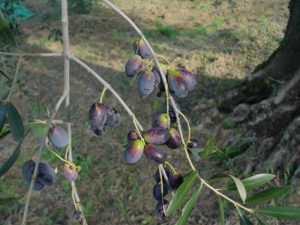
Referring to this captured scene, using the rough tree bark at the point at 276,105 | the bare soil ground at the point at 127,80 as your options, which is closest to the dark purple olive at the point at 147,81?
the bare soil ground at the point at 127,80

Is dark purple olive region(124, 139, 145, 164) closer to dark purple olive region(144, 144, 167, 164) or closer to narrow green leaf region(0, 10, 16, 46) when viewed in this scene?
dark purple olive region(144, 144, 167, 164)

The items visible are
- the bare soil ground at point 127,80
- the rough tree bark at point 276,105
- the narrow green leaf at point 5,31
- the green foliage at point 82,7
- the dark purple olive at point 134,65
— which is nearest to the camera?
the dark purple olive at point 134,65

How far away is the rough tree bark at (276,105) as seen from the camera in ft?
7.77

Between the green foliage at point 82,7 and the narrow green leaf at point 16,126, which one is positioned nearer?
the narrow green leaf at point 16,126

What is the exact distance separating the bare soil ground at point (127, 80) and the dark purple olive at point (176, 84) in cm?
98

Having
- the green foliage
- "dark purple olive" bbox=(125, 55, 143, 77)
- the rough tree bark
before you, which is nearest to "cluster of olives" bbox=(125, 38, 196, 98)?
"dark purple olive" bbox=(125, 55, 143, 77)

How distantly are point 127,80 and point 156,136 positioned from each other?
9.03 ft

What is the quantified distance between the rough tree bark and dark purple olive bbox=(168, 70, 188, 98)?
1.49 metres

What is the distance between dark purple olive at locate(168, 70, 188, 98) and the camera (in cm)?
90

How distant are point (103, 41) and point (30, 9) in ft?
3.62

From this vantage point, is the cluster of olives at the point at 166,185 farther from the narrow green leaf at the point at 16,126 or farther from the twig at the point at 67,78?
the narrow green leaf at the point at 16,126

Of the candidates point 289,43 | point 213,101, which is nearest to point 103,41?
point 213,101

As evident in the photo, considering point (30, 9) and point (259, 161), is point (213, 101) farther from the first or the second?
point (30, 9)

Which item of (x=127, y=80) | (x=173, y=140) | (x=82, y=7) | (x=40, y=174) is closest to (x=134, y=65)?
(x=173, y=140)
